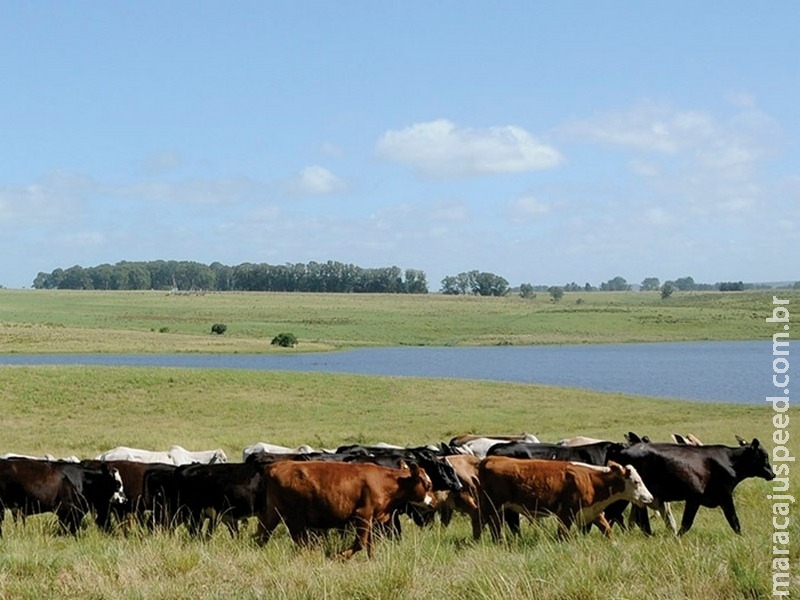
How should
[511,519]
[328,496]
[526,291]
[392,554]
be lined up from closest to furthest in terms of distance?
[392,554], [328,496], [511,519], [526,291]

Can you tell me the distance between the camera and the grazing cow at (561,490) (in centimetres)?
1058

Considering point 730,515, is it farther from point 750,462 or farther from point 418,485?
point 418,485

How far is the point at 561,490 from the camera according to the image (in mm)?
10578

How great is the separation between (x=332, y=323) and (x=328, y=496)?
104 m

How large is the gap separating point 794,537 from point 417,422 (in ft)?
78.1

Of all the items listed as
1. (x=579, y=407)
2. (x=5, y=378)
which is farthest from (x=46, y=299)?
(x=579, y=407)

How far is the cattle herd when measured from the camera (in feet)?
33.0

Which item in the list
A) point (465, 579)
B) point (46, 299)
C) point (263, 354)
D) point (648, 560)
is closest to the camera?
point (465, 579)

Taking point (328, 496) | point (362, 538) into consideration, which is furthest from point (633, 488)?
point (328, 496)

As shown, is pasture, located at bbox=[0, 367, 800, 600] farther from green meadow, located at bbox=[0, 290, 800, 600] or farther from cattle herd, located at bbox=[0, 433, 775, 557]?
cattle herd, located at bbox=[0, 433, 775, 557]

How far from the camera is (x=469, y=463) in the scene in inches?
508

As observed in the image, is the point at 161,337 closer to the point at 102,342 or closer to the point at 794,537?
the point at 102,342

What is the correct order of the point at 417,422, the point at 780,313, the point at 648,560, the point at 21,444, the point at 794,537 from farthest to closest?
the point at 417,422 → the point at 21,444 → the point at 780,313 → the point at 794,537 → the point at 648,560

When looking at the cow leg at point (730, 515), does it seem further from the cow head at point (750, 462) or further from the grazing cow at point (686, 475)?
the cow head at point (750, 462)
